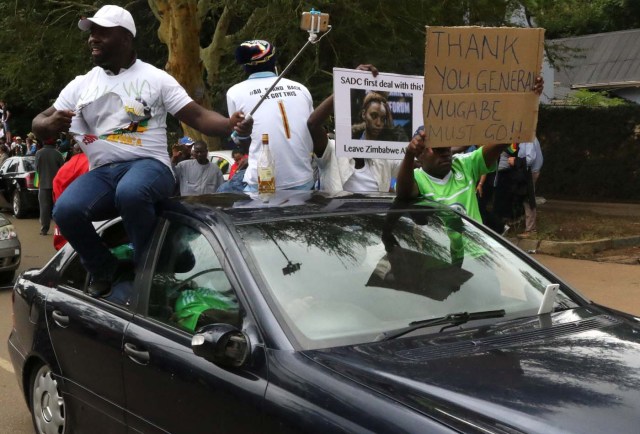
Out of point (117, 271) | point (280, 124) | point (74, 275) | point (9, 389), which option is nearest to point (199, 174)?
point (9, 389)

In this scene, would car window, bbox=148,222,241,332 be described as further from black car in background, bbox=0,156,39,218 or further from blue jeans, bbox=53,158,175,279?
black car in background, bbox=0,156,39,218

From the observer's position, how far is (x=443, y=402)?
2.76 meters

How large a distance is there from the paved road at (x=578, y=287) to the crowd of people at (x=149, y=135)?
5.75 ft

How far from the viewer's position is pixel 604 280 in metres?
10.0

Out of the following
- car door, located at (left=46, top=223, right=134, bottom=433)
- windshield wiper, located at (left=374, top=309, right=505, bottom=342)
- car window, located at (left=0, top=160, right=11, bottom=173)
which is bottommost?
car window, located at (left=0, top=160, right=11, bottom=173)

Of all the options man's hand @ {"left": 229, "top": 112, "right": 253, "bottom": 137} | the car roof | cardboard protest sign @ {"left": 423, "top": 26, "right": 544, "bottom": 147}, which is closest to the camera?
the car roof

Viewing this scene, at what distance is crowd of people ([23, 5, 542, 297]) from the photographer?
15.3 feet

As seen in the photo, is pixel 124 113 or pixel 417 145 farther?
pixel 124 113

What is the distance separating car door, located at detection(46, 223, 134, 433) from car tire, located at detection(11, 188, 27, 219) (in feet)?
57.7

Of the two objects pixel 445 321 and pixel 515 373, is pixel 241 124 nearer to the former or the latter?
pixel 445 321

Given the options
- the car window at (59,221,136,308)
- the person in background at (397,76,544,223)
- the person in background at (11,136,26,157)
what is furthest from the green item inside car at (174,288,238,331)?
the person in background at (11,136,26,157)

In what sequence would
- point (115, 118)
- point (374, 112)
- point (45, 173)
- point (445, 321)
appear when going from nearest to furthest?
point (445, 321) → point (115, 118) → point (374, 112) → point (45, 173)

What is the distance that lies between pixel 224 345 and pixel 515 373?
1.02 m

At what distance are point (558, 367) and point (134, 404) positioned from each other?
184cm
